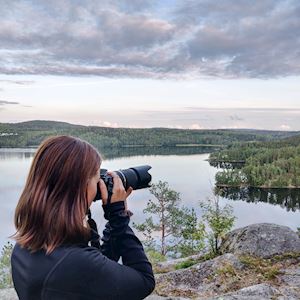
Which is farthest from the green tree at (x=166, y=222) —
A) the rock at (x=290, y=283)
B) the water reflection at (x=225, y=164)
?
the water reflection at (x=225, y=164)

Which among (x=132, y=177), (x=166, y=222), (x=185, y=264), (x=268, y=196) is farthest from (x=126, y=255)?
(x=268, y=196)

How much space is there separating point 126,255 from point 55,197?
0.28m

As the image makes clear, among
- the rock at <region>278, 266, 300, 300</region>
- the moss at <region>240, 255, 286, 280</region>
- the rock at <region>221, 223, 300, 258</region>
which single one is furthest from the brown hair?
the rock at <region>221, 223, 300, 258</region>

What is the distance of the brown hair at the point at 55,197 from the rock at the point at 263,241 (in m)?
3.21

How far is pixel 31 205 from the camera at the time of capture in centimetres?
103

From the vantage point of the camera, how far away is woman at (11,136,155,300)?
0.97 m

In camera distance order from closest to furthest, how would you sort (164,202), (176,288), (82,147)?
(82,147) → (176,288) → (164,202)

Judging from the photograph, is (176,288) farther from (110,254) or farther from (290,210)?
(290,210)

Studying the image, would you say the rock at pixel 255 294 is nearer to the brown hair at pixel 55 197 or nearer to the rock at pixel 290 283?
the rock at pixel 290 283

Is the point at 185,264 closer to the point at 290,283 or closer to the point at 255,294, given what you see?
the point at 290,283

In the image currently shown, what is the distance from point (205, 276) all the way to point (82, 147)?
2739mm

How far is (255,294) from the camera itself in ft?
8.79

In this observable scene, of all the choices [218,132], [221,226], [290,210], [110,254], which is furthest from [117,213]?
[218,132]

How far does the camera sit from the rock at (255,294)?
260cm
